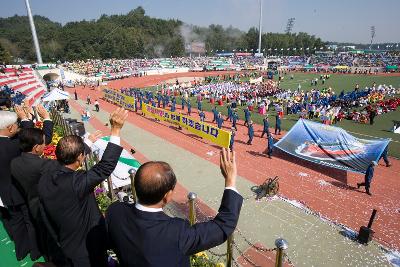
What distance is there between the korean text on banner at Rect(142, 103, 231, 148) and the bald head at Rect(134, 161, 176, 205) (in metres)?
13.5

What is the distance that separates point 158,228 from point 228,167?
79cm

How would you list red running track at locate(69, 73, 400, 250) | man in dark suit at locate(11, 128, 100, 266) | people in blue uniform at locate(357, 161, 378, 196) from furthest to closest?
people in blue uniform at locate(357, 161, 378, 196), red running track at locate(69, 73, 400, 250), man in dark suit at locate(11, 128, 100, 266)

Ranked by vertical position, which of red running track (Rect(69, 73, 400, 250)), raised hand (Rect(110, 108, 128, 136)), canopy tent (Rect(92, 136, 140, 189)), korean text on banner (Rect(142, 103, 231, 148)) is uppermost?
raised hand (Rect(110, 108, 128, 136))

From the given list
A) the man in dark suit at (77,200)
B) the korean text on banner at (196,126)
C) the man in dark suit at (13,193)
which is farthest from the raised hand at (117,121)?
the korean text on banner at (196,126)

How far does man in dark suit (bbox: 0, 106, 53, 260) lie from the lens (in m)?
4.31

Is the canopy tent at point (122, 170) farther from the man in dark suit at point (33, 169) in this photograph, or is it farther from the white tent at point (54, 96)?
the white tent at point (54, 96)

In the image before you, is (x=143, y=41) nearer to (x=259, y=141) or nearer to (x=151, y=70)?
(x=151, y=70)

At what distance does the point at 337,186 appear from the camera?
39.4ft

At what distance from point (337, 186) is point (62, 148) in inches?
468

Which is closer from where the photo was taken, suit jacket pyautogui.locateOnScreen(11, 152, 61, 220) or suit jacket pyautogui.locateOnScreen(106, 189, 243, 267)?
suit jacket pyautogui.locateOnScreen(106, 189, 243, 267)

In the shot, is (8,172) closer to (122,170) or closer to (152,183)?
(152,183)

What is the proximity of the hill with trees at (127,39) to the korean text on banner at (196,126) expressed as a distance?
192 ft

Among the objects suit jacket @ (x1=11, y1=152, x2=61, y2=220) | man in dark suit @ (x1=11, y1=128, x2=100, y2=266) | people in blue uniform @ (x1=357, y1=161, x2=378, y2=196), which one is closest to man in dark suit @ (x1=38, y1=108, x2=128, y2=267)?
man in dark suit @ (x1=11, y1=128, x2=100, y2=266)

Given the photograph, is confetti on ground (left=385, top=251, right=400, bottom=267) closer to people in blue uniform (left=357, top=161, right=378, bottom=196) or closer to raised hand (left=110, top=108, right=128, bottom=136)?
people in blue uniform (left=357, top=161, right=378, bottom=196)
